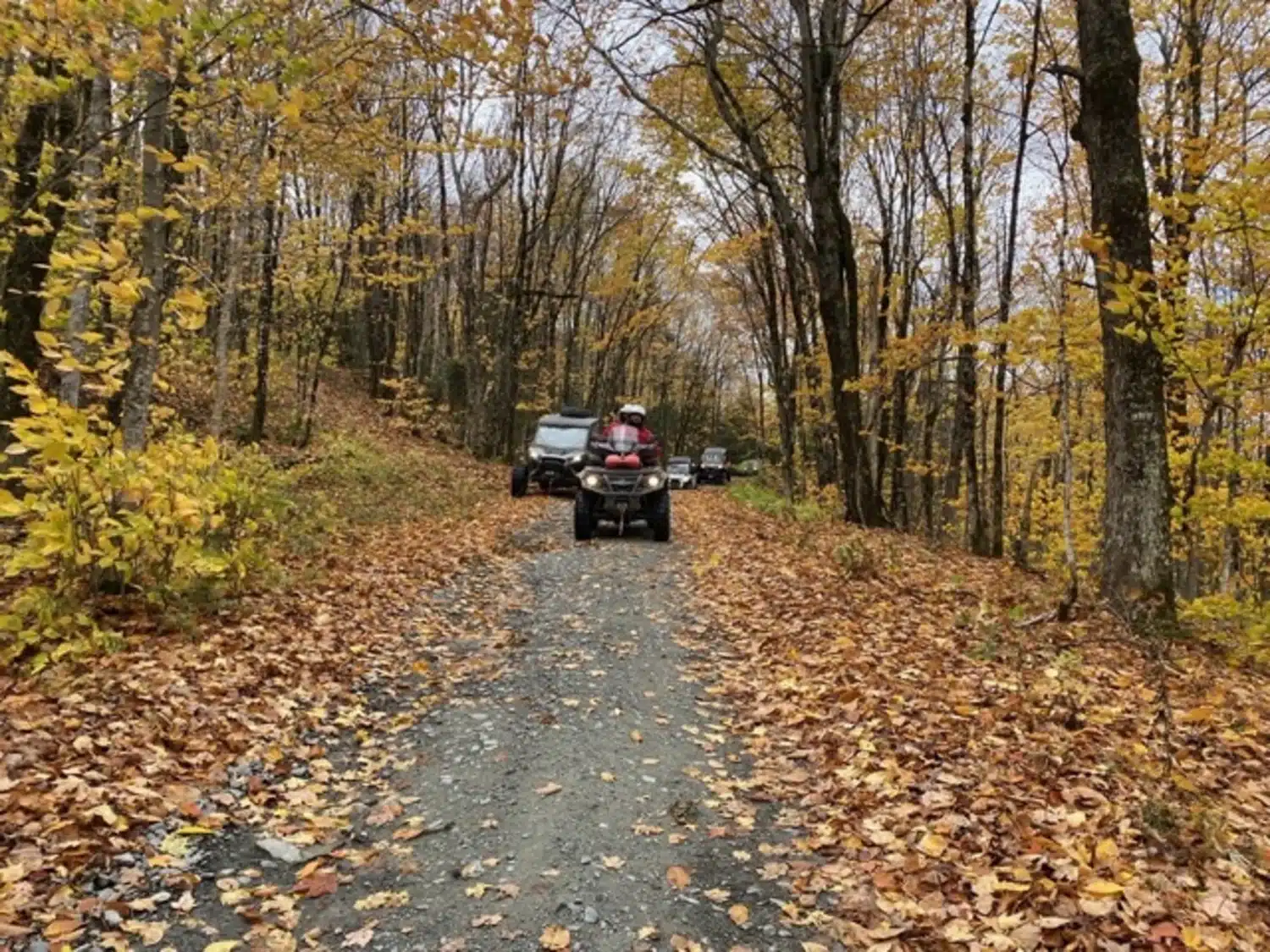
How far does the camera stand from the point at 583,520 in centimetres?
1294

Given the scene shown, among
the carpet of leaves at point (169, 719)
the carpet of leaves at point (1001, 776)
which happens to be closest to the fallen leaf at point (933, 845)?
the carpet of leaves at point (1001, 776)

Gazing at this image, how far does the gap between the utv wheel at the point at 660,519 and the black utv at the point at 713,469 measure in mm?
31359

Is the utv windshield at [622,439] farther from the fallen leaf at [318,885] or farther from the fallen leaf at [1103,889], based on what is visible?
the fallen leaf at [1103,889]

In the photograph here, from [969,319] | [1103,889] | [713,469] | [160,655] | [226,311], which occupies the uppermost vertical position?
[969,319]

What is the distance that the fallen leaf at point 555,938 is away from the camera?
3377 mm

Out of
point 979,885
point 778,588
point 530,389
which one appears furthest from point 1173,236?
point 530,389

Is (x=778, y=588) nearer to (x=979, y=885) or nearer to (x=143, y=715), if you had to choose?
(x=979, y=885)

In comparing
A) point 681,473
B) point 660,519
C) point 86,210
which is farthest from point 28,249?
point 681,473

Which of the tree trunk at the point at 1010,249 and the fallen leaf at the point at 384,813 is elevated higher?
the tree trunk at the point at 1010,249

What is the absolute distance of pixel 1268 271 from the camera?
9.30 meters

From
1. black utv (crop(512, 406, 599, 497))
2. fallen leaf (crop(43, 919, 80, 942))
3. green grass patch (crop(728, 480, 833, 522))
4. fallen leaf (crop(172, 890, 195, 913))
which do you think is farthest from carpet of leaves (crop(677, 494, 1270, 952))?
black utv (crop(512, 406, 599, 497))

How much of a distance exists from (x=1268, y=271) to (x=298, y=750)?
433 inches

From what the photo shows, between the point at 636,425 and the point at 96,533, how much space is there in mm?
8904

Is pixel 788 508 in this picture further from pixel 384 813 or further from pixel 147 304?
pixel 384 813
